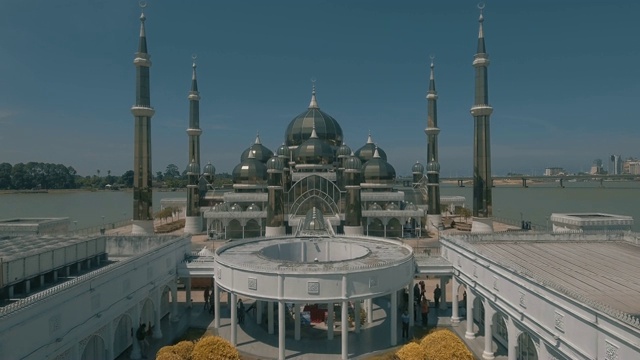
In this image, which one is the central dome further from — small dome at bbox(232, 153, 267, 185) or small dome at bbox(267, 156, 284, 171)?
small dome at bbox(267, 156, 284, 171)

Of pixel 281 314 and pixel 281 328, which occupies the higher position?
pixel 281 314

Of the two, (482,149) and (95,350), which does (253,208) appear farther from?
(95,350)

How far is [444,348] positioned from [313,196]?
2508 cm

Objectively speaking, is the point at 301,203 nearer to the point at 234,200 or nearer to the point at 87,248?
the point at 234,200

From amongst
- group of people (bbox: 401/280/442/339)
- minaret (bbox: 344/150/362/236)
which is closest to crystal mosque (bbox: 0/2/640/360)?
group of people (bbox: 401/280/442/339)

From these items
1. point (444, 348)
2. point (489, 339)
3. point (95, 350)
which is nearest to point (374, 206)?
point (489, 339)

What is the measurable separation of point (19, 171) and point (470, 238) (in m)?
115

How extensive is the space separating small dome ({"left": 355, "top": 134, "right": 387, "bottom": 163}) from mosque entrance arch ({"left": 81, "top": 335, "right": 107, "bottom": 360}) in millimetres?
36020

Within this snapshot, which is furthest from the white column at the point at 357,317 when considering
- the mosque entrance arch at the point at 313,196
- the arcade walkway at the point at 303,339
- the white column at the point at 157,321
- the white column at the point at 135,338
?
the mosque entrance arch at the point at 313,196

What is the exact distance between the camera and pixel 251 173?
41375 mm

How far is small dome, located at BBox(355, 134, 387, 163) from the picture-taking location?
47062 millimetres

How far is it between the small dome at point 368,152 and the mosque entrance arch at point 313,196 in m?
12.2

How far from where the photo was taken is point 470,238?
67.8 ft

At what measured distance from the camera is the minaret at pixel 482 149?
34.3 metres
